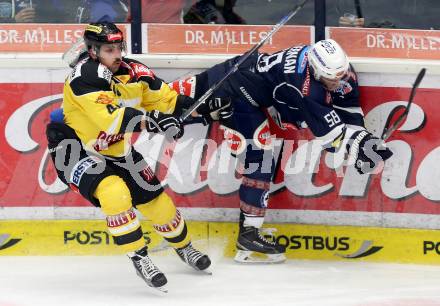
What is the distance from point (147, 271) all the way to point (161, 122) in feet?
2.47

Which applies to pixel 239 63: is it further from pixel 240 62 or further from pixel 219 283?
pixel 219 283

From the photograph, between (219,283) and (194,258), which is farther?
(194,258)

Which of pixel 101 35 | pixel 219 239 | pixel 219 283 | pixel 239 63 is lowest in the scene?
pixel 219 283

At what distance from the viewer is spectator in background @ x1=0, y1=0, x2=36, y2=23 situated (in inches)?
236

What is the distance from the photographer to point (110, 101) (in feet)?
16.6

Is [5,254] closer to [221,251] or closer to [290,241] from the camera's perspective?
[221,251]

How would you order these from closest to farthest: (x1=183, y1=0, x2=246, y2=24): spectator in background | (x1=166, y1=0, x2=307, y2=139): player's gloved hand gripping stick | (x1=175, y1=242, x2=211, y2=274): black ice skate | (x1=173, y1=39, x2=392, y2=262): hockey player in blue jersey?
(x1=173, y1=39, x2=392, y2=262): hockey player in blue jersey < (x1=166, y1=0, x2=307, y2=139): player's gloved hand gripping stick < (x1=175, y1=242, x2=211, y2=274): black ice skate < (x1=183, y1=0, x2=246, y2=24): spectator in background

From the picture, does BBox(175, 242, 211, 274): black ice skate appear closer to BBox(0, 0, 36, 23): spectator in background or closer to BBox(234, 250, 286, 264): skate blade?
BBox(234, 250, 286, 264): skate blade

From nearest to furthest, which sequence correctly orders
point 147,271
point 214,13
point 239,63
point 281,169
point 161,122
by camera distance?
point 161,122 → point 147,271 → point 239,63 → point 281,169 → point 214,13

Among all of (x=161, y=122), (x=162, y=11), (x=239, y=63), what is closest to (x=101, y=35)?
(x=161, y=122)

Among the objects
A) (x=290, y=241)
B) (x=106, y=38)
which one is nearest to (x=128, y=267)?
(x=290, y=241)

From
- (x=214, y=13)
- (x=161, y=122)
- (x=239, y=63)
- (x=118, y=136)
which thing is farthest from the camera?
(x=214, y=13)

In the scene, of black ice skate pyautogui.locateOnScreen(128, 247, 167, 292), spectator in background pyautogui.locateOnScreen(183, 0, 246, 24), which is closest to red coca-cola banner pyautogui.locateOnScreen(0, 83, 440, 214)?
spectator in background pyautogui.locateOnScreen(183, 0, 246, 24)

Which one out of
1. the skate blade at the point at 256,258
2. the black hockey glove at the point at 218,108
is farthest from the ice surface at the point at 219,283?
the black hockey glove at the point at 218,108
